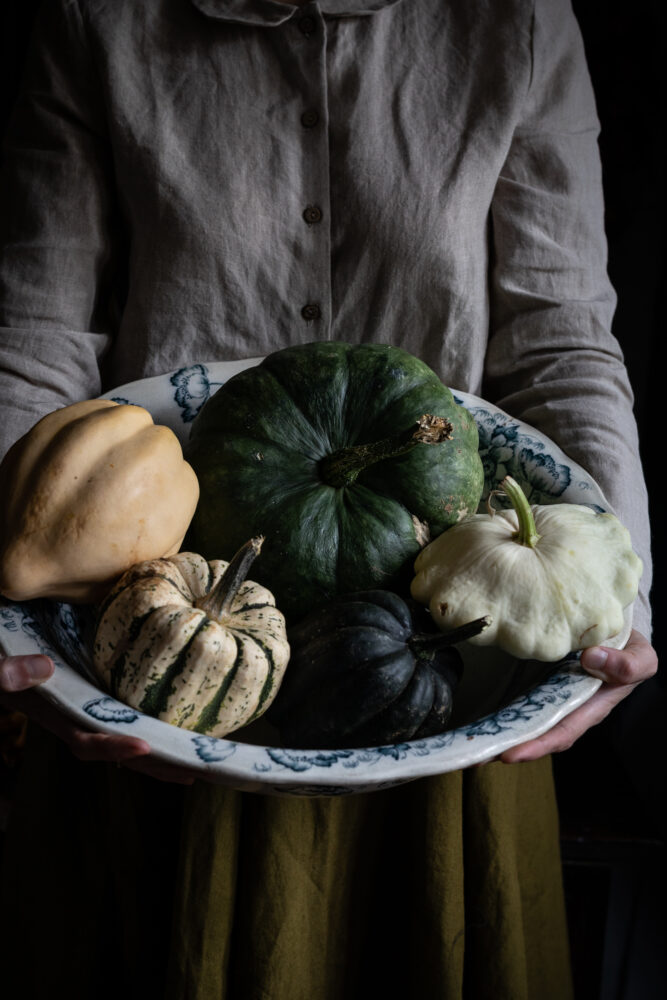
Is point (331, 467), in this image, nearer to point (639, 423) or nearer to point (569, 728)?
point (569, 728)

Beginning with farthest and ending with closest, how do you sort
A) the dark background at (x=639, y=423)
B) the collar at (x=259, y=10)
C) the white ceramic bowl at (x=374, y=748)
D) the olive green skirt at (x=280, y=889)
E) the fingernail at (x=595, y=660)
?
1. the dark background at (x=639, y=423)
2. the collar at (x=259, y=10)
3. the olive green skirt at (x=280, y=889)
4. the fingernail at (x=595, y=660)
5. the white ceramic bowl at (x=374, y=748)

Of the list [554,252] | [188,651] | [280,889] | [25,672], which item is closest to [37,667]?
[25,672]

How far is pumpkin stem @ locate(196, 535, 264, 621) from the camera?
704mm

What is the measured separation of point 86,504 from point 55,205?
61 centimetres

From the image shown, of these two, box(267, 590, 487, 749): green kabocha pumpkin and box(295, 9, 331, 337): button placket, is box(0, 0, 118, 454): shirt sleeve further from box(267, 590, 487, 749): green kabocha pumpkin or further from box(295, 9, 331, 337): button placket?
box(267, 590, 487, 749): green kabocha pumpkin

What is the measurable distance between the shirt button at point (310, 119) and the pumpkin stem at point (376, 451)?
512 millimetres

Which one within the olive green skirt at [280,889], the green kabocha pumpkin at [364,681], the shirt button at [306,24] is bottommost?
the olive green skirt at [280,889]

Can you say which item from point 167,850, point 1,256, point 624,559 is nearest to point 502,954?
point 167,850

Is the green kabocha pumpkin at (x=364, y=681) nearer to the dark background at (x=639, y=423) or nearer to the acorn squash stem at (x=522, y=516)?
the acorn squash stem at (x=522, y=516)

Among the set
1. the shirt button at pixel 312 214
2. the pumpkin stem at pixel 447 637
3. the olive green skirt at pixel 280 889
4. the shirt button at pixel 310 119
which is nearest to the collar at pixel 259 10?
the shirt button at pixel 310 119

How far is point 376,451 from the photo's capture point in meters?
0.80

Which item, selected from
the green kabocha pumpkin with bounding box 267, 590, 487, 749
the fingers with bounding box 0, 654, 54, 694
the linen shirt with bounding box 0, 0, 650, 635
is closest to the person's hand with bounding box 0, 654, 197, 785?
the fingers with bounding box 0, 654, 54, 694

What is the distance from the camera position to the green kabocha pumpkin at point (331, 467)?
0.81m

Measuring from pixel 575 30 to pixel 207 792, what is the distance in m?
1.13
